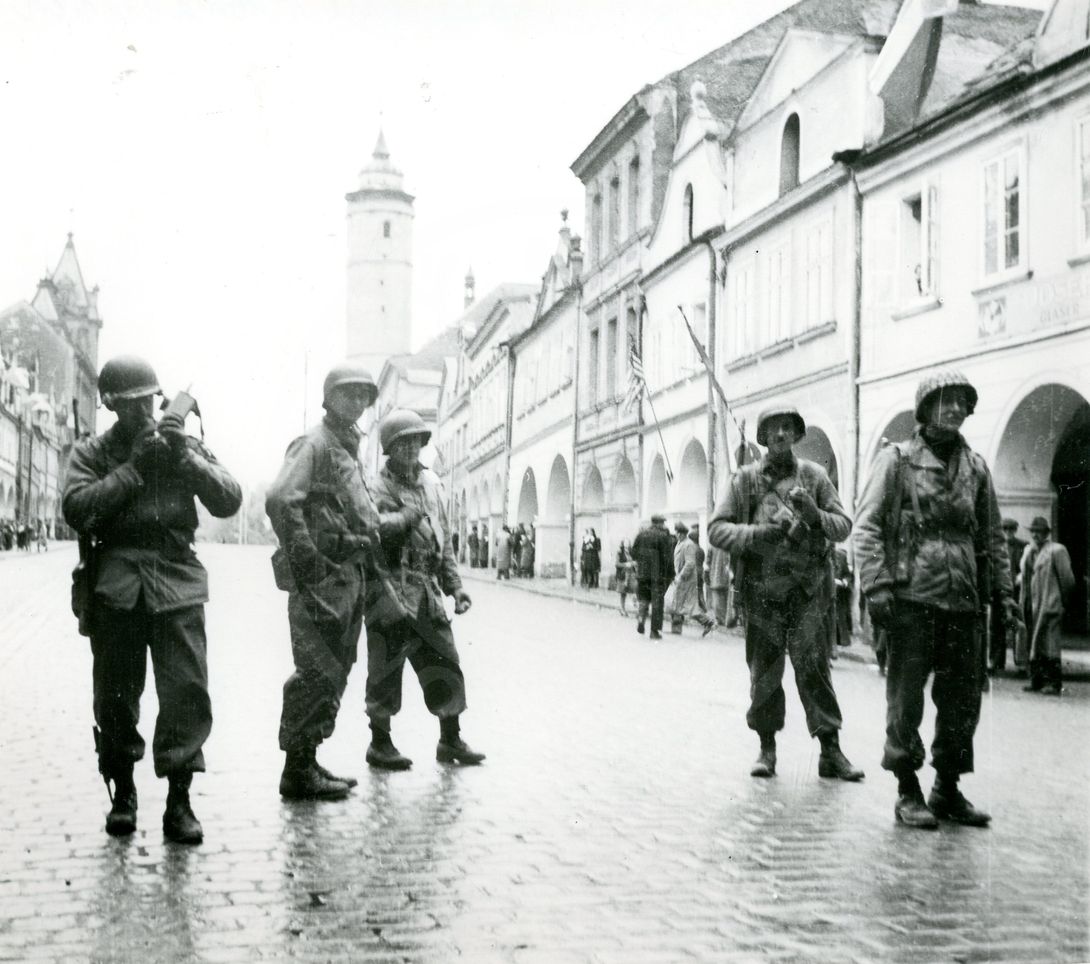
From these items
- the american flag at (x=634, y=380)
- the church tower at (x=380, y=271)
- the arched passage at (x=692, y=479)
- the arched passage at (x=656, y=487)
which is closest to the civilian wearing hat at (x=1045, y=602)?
the arched passage at (x=692, y=479)

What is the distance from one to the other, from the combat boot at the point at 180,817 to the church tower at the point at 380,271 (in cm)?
9963

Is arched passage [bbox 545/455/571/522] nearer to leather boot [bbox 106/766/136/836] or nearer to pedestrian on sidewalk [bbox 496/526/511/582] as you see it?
pedestrian on sidewalk [bbox 496/526/511/582]

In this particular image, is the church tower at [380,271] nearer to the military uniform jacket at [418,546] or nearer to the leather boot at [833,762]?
the military uniform jacket at [418,546]

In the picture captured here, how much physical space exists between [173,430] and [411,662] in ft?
8.16

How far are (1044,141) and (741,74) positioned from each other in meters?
16.5

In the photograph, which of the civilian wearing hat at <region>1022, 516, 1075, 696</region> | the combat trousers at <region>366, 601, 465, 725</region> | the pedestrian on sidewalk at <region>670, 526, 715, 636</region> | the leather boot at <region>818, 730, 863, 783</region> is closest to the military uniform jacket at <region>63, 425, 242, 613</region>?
the combat trousers at <region>366, 601, 465, 725</region>

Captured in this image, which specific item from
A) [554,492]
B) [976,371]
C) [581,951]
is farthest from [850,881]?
[554,492]

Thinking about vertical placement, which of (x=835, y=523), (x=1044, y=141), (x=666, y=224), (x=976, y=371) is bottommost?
(x=835, y=523)

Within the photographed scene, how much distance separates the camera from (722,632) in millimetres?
21656

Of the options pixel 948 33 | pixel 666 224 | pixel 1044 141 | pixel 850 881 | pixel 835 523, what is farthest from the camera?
pixel 666 224

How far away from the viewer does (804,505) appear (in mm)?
7359

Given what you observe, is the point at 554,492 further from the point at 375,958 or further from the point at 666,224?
the point at 375,958

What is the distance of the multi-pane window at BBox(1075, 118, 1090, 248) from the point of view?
1573 cm

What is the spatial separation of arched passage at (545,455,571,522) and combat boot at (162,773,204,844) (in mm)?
37594
